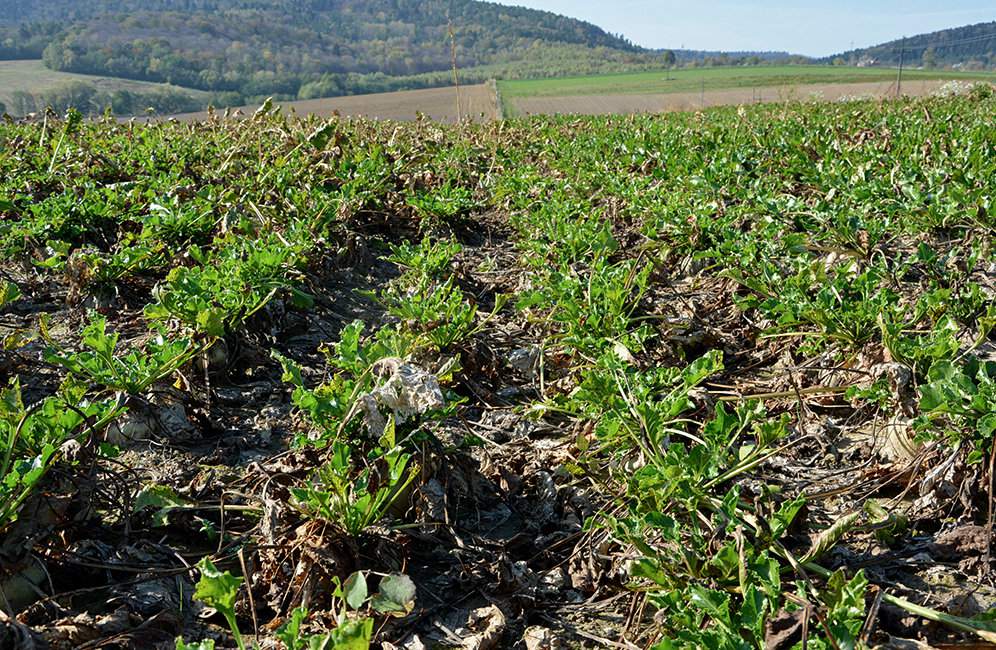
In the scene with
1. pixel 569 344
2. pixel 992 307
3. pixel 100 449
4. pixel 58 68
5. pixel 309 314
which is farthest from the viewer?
pixel 58 68

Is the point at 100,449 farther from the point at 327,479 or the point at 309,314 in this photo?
the point at 309,314

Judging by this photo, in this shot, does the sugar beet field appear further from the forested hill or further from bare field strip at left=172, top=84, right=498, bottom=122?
the forested hill

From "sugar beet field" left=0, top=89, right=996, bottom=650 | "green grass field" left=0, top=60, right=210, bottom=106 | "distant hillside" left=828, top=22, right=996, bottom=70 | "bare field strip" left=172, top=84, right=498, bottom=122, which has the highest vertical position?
"distant hillside" left=828, top=22, right=996, bottom=70

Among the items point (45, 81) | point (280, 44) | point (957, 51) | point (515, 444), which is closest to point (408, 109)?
point (515, 444)

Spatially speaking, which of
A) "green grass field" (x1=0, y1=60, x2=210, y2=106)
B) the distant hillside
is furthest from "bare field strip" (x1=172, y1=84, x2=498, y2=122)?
the distant hillside

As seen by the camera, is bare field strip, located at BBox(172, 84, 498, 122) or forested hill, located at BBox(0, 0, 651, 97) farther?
forested hill, located at BBox(0, 0, 651, 97)

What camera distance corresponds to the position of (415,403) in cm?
246

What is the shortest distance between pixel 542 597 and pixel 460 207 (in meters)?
4.86

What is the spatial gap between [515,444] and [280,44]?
5116 inches

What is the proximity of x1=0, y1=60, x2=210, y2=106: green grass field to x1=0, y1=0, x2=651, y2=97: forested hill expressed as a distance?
3758 millimetres

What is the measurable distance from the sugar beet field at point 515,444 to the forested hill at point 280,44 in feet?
85.8

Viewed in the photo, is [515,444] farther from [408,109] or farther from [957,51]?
[957,51]

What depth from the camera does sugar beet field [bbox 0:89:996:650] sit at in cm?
196

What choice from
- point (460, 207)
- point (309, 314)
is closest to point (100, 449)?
point (309, 314)
